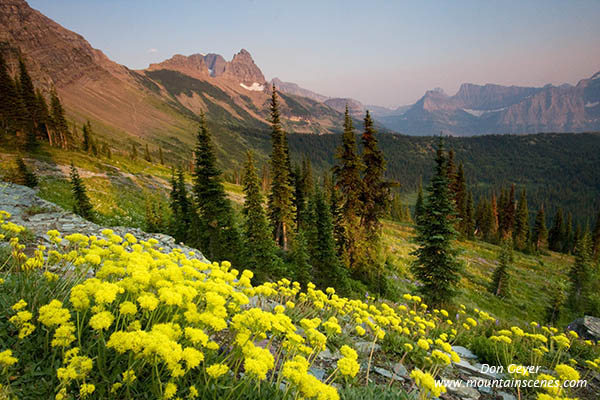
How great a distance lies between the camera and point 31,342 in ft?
10.7

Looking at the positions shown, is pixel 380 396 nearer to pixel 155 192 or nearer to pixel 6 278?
pixel 6 278

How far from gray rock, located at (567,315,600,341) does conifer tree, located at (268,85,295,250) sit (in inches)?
793

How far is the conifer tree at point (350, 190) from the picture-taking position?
21766 mm

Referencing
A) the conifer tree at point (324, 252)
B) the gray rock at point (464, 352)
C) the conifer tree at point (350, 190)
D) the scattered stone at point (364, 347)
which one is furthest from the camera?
the conifer tree at point (350, 190)

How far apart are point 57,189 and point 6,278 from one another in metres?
32.0

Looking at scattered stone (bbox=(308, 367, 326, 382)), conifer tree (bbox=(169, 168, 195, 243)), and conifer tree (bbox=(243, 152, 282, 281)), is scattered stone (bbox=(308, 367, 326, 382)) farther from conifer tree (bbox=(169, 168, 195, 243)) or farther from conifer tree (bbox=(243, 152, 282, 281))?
conifer tree (bbox=(169, 168, 195, 243))

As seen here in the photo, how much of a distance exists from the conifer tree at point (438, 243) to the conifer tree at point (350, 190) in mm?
5751

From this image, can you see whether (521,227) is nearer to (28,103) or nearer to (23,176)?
(23,176)

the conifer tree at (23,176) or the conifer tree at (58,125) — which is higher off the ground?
the conifer tree at (58,125)

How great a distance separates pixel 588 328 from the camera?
13.0 meters

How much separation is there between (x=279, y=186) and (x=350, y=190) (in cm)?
670

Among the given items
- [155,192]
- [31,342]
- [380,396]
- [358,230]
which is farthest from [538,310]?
[155,192]

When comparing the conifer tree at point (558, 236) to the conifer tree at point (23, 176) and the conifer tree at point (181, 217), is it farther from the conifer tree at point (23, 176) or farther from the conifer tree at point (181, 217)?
the conifer tree at point (23, 176)

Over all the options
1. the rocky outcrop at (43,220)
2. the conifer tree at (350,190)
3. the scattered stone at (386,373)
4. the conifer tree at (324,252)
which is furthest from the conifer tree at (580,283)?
the rocky outcrop at (43,220)
